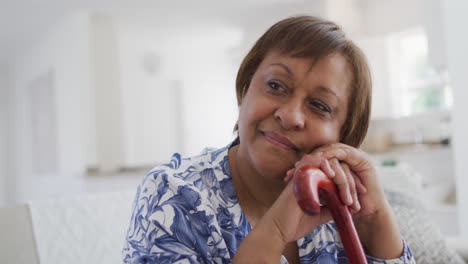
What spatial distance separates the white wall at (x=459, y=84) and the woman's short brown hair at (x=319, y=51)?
1.56 m

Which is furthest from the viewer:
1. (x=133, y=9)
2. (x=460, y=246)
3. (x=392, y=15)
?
(x=133, y=9)

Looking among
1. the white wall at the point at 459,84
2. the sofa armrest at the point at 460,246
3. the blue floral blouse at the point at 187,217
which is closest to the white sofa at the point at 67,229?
the blue floral blouse at the point at 187,217

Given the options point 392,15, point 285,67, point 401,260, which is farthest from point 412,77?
point 285,67

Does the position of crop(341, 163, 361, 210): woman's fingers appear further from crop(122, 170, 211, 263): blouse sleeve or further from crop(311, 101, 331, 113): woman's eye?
crop(122, 170, 211, 263): blouse sleeve

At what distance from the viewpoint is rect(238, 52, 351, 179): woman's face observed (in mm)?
730

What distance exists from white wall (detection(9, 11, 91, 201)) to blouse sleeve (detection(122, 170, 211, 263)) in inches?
166

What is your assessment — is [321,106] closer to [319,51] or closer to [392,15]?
[319,51]

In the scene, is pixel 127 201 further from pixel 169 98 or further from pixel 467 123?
pixel 169 98

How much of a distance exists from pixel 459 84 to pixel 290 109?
1784 millimetres

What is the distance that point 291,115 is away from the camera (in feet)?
2.34

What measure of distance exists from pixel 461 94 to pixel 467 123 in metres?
0.15

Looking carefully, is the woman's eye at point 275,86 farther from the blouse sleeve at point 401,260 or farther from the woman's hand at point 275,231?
the blouse sleeve at point 401,260

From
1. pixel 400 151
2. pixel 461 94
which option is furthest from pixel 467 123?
pixel 400 151

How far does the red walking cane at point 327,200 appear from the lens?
1.82 ft
